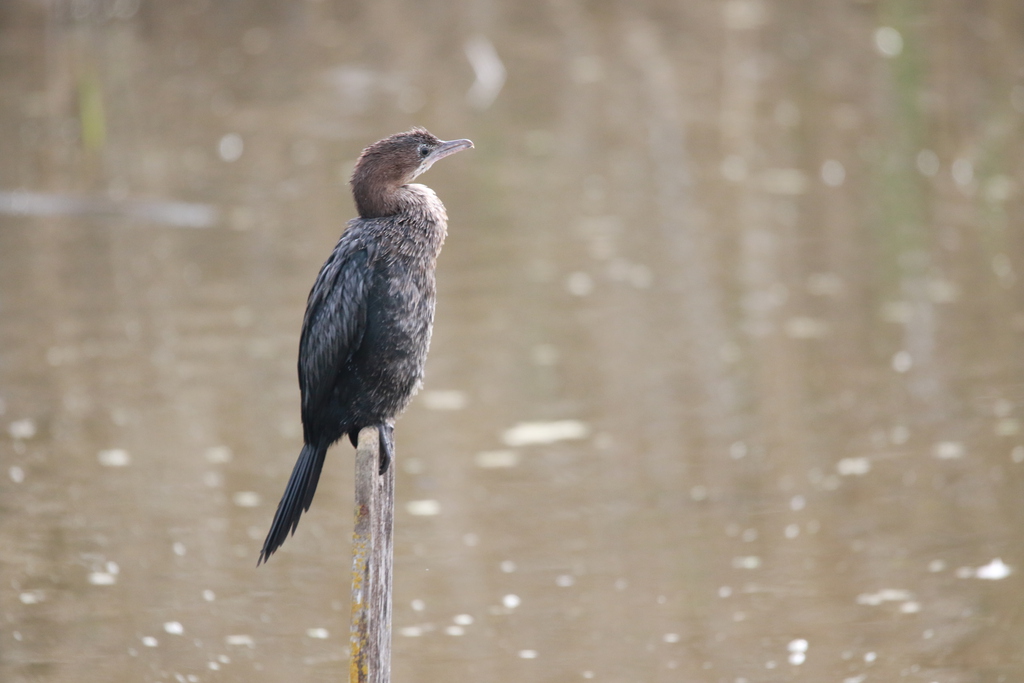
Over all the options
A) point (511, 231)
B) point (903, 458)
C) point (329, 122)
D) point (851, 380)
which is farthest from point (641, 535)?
point (329, 122)

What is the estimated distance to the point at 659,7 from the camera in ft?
52.5

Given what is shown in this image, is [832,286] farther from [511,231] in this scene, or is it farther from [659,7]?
[659,7]

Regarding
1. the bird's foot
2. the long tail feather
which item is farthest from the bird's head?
the long tail feather

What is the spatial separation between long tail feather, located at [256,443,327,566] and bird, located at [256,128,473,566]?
0.03 metres

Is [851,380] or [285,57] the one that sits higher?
[285,57]

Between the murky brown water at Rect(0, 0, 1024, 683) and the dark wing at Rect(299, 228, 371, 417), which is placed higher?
the murky brown water at Rect(0, 0, 1024, 683)

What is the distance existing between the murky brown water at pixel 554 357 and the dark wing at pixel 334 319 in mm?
1679

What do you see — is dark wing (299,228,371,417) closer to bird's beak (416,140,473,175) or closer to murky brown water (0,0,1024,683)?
bird's beak (416,140,473,175)

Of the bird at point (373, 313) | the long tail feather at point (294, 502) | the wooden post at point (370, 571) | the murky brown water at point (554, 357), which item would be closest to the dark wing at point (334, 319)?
the bird at point (373, 313)

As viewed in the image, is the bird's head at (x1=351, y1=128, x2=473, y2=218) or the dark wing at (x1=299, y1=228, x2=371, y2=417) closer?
the dark wing at (x1=299, y1=228, x2=371, y2=417)

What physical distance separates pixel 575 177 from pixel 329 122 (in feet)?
9.12

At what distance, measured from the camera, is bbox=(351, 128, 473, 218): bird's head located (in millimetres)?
3797

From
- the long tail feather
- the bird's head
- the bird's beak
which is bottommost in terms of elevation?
the long tail feather

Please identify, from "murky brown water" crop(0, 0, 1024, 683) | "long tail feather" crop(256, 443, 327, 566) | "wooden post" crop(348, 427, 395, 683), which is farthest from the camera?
"murky brown water" crop(0, 0, 1024, 683)
